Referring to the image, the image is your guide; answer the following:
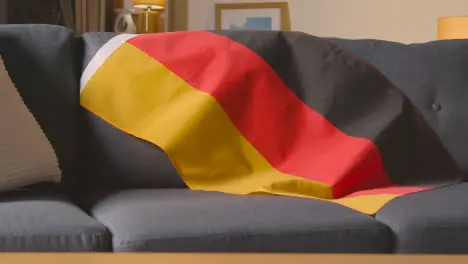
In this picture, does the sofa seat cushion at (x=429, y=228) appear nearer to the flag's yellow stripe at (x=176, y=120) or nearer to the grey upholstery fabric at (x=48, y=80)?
the flag's yellow stripe at (x=176, y=120)

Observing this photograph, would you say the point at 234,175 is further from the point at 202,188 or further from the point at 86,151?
the point at 86,151

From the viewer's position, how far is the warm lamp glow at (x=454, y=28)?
3135 mm

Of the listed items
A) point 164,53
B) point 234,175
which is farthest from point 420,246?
point 164,53

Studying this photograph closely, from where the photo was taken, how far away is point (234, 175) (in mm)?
1973

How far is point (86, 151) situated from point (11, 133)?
0.29m

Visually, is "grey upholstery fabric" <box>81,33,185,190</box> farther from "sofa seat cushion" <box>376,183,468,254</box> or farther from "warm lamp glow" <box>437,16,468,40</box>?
"warm lamp glow" <box>437,16,468,40</box>

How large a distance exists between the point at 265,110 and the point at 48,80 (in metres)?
0.59

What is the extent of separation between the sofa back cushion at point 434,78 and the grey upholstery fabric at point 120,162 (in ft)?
2.14

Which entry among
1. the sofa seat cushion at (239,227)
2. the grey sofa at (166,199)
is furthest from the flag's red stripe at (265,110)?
the sofa seat cushion at (239,227)

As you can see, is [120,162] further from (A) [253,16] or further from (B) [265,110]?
(A) [253,16]

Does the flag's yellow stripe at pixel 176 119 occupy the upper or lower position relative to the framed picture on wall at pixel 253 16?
lower

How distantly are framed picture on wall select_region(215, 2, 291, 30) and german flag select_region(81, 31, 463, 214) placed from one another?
1.85 meters

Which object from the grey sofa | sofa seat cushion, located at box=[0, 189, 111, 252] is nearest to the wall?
the grey sofa

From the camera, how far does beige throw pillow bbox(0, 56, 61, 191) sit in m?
1.72
